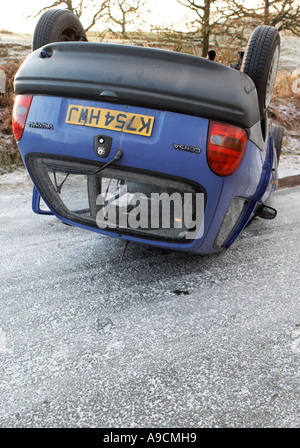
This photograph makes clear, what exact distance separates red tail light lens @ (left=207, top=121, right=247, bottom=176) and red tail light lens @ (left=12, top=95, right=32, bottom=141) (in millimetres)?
1048

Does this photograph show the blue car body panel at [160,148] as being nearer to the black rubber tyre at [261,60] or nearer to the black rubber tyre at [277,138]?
the black rubber tyre at [261,60]

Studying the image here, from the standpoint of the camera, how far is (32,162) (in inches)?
93.8

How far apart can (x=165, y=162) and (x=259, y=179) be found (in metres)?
0.84

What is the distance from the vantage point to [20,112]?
2277 mm

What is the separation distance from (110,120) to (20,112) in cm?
58

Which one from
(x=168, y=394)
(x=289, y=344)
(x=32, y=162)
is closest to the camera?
(x=168, y=394)

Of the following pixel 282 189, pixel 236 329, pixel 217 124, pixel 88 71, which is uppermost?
pixel 88 71

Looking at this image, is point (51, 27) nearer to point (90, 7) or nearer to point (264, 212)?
point (264, 212)

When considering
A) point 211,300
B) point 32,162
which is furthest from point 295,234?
point 32,162

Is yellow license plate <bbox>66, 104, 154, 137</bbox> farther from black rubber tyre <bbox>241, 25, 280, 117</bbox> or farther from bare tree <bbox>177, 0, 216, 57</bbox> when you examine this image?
bare tree <bbox>177, 0, 216, 57</bbox>

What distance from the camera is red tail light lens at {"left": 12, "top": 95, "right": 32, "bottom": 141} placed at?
2256 mm

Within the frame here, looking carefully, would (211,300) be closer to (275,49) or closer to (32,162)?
(32,162)

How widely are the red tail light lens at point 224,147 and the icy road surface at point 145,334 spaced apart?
82cm

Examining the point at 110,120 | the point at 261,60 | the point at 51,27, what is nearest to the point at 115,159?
the point at 110,120
